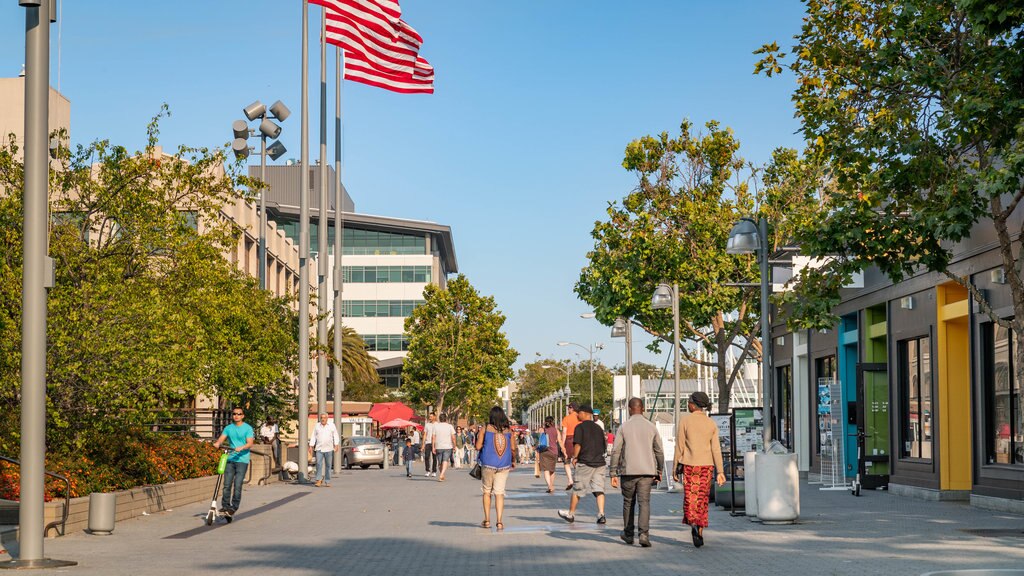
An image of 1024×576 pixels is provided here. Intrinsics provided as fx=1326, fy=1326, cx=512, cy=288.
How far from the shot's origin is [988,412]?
22.4 m

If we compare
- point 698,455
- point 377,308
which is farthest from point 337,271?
point 377,308

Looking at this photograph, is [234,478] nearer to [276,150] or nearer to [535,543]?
[535,543]

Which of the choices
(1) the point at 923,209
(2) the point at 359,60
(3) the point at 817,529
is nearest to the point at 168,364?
(3) the point at 817,529

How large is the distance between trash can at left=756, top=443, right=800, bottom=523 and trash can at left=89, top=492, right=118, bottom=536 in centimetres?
866

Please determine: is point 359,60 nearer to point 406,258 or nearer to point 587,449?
point 587,449

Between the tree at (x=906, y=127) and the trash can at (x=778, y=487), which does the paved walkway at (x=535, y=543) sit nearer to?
the trash can at (x=778, y=487)

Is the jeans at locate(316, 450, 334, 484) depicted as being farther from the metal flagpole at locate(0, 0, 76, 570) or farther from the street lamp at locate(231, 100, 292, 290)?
the metal flagpole at locate(0, 0, 76, 570)

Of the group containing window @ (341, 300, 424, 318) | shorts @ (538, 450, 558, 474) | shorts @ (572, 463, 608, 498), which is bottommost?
shorts @ (538, 450, 558, 474)

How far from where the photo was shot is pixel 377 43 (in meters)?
33.0

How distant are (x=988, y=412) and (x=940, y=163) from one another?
7295mm

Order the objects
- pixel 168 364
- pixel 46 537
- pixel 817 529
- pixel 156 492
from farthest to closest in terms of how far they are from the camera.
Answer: pixel 156 492 < pixel 168 364 < pixel 817 529 < pixel 46 537

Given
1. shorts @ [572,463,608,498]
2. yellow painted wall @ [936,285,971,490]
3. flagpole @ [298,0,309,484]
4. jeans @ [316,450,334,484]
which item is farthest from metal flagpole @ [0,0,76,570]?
jeans @ [316,450,334,484]

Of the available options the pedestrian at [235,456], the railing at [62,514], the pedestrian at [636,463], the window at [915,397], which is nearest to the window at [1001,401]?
the window at [915,397]

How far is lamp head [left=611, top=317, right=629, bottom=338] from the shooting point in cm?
3959
